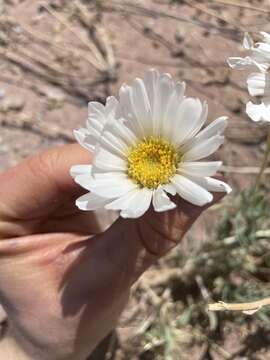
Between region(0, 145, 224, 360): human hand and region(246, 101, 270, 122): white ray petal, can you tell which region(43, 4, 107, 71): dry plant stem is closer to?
region(0, 145, 224, 360): human hand

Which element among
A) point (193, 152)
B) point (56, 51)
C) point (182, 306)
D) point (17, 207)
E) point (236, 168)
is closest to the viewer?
point (193, 152)

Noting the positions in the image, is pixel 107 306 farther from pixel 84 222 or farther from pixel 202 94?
pixel 202 94

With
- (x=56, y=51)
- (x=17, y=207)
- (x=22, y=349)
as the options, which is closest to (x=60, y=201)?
(x=17, y=207)

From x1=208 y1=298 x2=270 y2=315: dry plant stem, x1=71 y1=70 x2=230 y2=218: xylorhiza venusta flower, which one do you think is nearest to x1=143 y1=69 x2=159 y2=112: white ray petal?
x1=71 y1=70 x2=230 y2=218: xylorhiza venusta flower

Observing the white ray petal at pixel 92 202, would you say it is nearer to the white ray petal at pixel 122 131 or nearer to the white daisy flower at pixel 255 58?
the white ray petal at pixel 122 131

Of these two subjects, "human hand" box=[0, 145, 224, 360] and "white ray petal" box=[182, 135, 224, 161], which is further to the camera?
"human hand" box=[0, 145, 224, 360]

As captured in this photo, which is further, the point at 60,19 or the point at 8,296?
the point at 60,19

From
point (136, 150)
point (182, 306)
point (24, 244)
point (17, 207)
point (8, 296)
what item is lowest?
point (182, 306)

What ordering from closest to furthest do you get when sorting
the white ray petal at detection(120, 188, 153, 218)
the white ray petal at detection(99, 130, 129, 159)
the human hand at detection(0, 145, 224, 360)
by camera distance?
1. the white ray petal at detection(120, 188, 153, 218)
2. the white ray petal at detection(99, 130, 129, 159)
3. the human hand at detection(0, 145, 224, 360)
